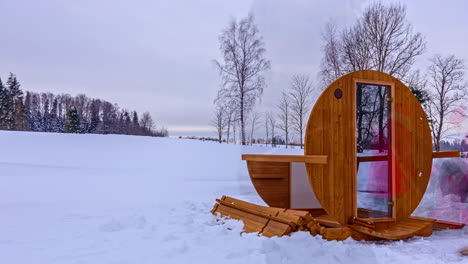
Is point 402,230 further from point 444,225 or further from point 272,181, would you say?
point 272,181

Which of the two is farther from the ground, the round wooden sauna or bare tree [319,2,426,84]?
bare tree [319,2,426,84]

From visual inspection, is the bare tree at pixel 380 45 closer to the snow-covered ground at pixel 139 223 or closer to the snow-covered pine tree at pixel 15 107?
the snow-covered ground at pixel 139 223

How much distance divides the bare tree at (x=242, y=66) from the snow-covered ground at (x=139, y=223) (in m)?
5.51

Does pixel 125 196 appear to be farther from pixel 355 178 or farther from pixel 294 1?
pixel 294 1

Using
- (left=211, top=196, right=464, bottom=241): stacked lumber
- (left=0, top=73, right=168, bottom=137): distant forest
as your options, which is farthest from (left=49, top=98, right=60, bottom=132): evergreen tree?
(left=211, top=196, right=464, bottom=241): stacked lumber

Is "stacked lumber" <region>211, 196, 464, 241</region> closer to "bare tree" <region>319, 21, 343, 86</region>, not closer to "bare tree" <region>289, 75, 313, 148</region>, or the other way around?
"bare tree" <region>289, 75, 313, 148</region>

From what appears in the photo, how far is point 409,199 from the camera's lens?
20.4ft

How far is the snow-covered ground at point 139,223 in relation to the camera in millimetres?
4266

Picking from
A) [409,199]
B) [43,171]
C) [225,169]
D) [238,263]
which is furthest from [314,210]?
[43,171]

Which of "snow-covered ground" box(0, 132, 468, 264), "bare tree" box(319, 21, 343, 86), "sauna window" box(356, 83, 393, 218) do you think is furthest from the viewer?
"bare tree" box(319, 21, 343, 86)

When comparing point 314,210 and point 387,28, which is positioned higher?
point 387,28

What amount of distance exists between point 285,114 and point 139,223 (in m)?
17.6

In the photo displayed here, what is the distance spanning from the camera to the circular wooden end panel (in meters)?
5.55

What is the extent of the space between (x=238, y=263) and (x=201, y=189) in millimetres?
6988
